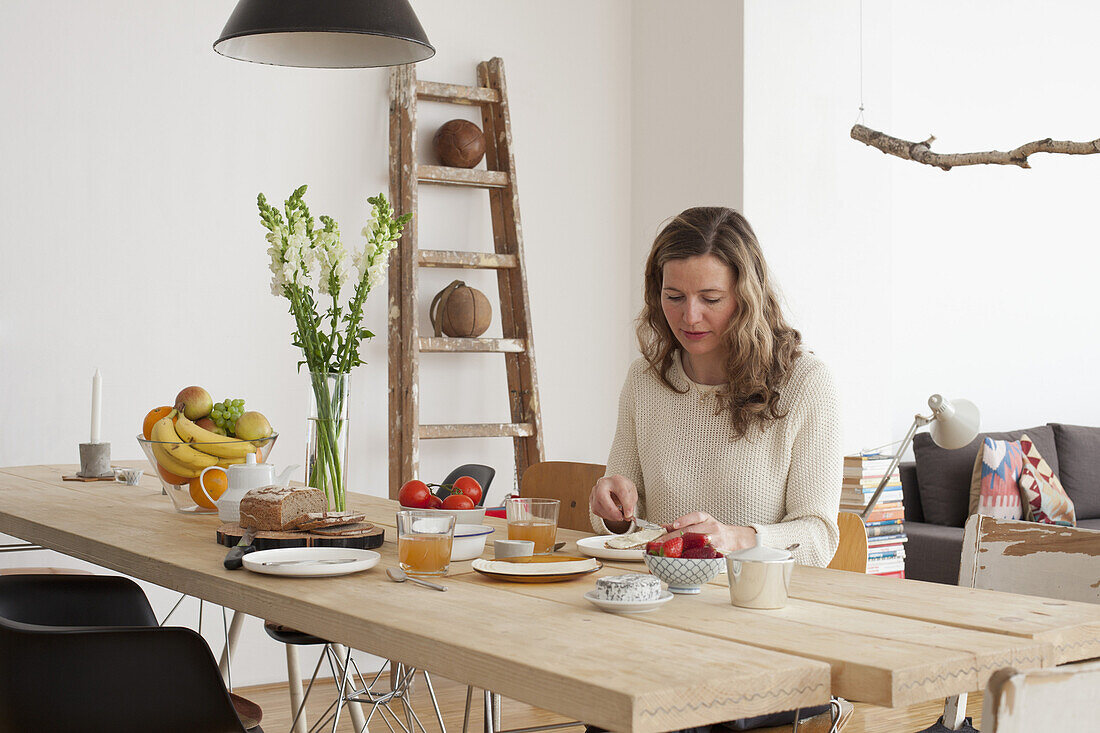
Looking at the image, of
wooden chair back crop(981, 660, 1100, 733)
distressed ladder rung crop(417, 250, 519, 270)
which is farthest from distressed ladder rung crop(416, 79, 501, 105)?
wooden chair back crop(981, 660, 1100, 733)

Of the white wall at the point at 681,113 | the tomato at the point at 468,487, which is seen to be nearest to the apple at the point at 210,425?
the tomato at the point at 468,487

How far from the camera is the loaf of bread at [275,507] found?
1867 mm

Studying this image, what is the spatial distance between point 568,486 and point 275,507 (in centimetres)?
109

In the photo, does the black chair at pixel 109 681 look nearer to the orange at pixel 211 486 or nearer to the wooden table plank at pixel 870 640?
the wooden table plank at pixel 870 640

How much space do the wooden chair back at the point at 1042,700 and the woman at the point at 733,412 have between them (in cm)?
100

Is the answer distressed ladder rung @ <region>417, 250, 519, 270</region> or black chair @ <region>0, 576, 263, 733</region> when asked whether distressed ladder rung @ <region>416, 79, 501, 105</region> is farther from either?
black chair @ <region>0, 576, 263, 733</region>

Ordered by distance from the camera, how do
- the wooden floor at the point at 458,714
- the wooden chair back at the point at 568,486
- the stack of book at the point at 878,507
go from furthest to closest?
the stack of book at the point at 878,507 → the wooden floor at the point at 458,714 → the wooden chair back at the point at 568,486

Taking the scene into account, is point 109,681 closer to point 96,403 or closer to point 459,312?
point 96,403

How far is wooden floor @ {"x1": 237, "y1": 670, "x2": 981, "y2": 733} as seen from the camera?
347 centimetres

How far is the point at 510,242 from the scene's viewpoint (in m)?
4.15

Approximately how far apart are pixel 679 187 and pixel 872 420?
1.13 metres

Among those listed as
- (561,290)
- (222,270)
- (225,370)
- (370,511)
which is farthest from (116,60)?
(370,511)

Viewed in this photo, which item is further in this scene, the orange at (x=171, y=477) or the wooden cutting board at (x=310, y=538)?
the orange at (x=171, y=477)

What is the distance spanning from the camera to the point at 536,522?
1.77m
